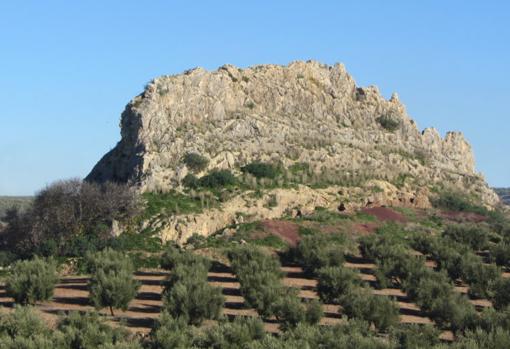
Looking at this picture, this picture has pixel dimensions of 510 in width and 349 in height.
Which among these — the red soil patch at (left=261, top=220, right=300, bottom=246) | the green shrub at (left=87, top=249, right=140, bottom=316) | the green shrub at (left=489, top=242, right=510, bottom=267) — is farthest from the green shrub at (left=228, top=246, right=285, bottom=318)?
the green shrub at (left=489, top=242, right=510, bottom=267)

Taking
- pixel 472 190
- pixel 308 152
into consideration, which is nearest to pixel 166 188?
pixel 308 152

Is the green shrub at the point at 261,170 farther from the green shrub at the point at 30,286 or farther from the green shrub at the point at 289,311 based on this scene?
the green shrub at the point at 289,311

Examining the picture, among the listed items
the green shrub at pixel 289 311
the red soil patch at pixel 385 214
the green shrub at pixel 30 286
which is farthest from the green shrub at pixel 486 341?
the red soil patch at pixel 385 214

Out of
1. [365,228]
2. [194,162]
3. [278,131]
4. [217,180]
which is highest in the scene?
[278,131]

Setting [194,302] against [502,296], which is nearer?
[194,302]

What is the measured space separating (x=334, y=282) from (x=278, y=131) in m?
33.4

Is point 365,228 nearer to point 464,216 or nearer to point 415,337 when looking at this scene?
point 464,216

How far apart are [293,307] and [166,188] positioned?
27716 millimetres

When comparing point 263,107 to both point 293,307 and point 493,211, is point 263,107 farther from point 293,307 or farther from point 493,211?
point 293,307

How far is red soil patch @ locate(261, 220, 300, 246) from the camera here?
145ft

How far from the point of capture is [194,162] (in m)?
52.9

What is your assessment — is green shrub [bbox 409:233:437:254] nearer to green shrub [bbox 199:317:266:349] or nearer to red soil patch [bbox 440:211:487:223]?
red soil patch [bbox 440:211:487:223]

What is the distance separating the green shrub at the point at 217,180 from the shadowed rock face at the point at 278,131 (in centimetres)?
157

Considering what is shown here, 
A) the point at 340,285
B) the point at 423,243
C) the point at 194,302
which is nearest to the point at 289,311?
the point at 194,302
